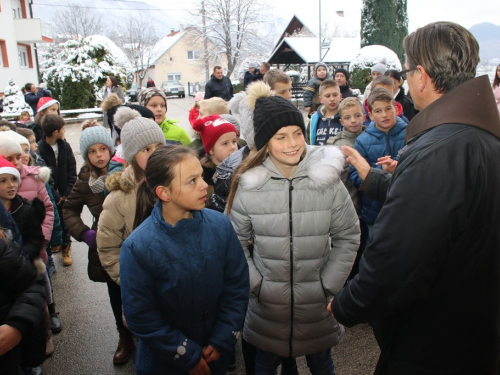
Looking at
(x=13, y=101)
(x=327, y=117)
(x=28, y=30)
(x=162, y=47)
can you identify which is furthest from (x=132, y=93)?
(x=162, y=47)

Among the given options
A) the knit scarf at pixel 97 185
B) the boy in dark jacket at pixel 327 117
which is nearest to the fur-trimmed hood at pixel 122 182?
the knit scarf at pixel 97 185

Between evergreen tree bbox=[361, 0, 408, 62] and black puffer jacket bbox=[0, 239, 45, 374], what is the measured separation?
780 inches

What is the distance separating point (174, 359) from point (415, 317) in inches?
48.6

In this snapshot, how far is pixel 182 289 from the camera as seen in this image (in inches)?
86.8

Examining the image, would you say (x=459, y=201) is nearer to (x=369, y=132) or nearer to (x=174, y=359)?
(x=174, y=359)

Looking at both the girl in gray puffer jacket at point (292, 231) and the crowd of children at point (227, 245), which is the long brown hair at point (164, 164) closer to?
the crowd of children at point (227, 245)

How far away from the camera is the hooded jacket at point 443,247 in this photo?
1.52 meters

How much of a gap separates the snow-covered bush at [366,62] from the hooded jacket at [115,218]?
10.7m

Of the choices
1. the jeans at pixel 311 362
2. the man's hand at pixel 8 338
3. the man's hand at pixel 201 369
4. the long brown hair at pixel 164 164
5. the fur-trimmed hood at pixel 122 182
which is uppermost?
the long brown hair at pixel 164 164

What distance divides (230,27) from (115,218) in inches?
1869

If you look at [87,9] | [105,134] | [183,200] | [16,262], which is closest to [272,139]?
[183,200]

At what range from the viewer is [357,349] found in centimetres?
344

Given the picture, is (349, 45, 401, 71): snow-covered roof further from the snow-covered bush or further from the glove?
the glove

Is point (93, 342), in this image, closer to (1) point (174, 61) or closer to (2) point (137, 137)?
(2) point (137, 137)
